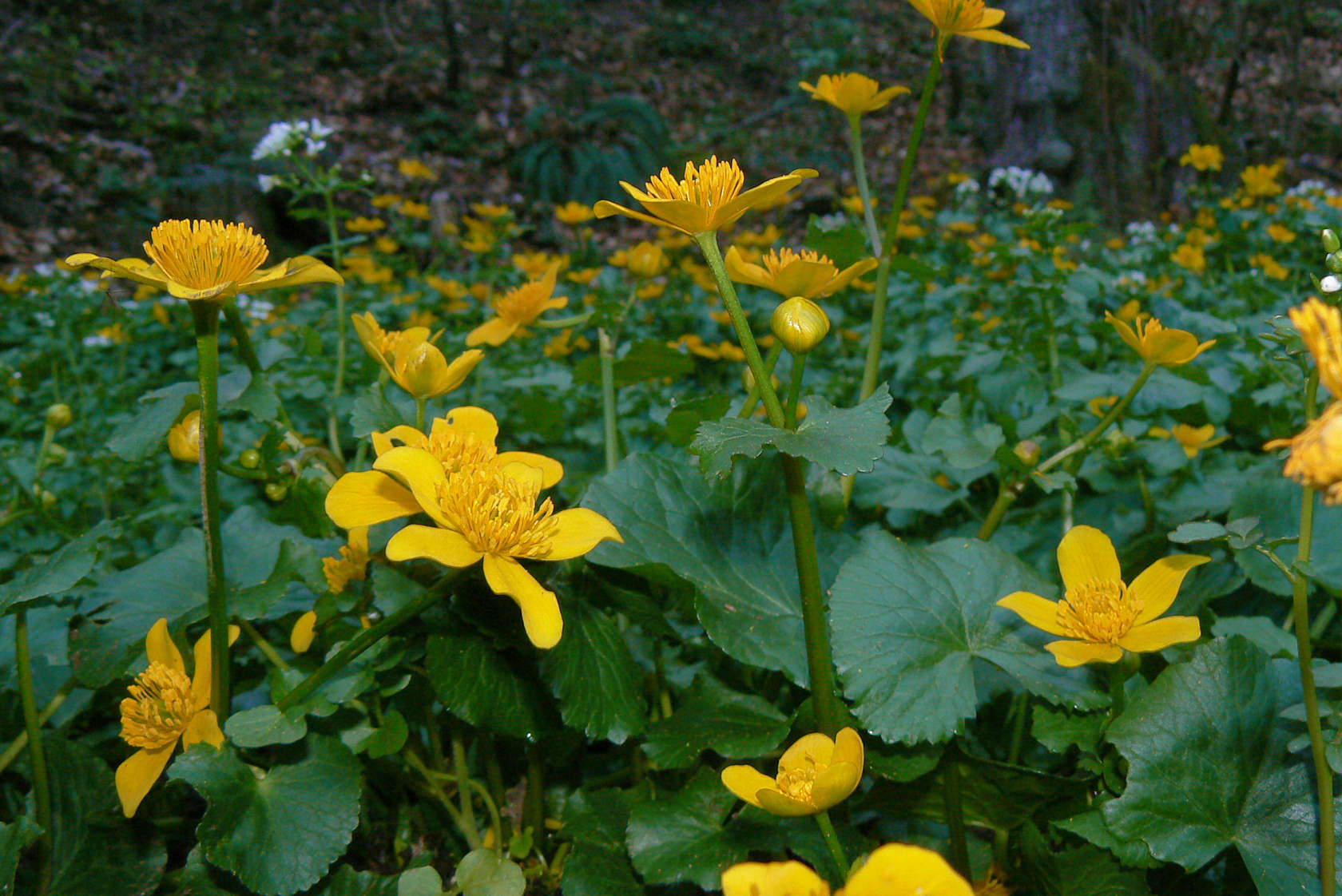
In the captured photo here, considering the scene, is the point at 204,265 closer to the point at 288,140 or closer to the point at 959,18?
the point at 959,18

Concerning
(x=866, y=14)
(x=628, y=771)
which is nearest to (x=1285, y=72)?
(x=866, y=14)

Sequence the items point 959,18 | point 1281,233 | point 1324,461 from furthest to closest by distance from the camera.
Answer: point 1281,233, point 959,18, point 1324,461

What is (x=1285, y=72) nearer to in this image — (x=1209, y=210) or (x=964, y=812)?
(x=1209, y=210)

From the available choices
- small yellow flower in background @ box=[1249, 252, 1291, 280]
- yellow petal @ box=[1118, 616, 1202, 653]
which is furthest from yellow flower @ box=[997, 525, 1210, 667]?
small yellow flower in background @ box=[1249, 252, 1291, 280]

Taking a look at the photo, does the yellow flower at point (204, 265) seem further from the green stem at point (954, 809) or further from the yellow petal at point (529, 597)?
the green stem at point (954, 809)

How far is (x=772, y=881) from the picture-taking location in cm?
48

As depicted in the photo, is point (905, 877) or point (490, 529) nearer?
point (905, 877)

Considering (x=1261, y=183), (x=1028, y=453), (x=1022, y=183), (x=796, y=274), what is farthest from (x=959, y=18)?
(x=1261, y=183)

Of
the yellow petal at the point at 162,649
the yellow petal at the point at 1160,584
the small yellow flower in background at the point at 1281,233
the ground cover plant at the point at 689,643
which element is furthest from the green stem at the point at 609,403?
the small yellow flower in background at the point at 1281,233

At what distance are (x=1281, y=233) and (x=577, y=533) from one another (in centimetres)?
349

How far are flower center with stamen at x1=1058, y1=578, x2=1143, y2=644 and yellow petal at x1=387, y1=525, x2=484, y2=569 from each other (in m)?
0.59

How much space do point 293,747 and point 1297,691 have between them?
1093mm

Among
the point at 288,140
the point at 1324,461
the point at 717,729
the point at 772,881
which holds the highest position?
the point at 1324,461

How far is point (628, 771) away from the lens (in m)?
1.13
